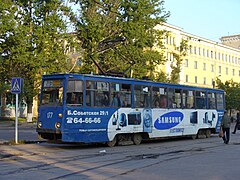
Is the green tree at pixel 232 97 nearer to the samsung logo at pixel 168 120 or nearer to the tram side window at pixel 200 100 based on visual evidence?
the tram side window at pixel 200 100

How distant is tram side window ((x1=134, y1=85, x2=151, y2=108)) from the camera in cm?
1994

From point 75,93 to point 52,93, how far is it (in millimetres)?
1072

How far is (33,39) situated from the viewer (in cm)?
4097

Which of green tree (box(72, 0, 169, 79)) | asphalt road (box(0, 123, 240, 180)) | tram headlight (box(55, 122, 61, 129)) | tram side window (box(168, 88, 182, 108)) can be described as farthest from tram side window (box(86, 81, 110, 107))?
green tree (box(72, 0, 169, 79))

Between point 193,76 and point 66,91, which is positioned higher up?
point 193,76

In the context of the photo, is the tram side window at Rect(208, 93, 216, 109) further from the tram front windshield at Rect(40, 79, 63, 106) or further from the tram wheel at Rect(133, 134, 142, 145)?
the tram front windshield at Rect(40, 79, 63, 106)

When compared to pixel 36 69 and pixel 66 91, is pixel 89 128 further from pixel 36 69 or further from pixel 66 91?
pixel 36 69

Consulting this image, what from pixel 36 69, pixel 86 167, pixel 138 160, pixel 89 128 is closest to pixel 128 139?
pixel 89 128

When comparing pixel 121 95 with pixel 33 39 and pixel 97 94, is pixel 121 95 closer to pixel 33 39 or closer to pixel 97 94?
pixel 97 94

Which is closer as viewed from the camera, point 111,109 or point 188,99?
point 111,109

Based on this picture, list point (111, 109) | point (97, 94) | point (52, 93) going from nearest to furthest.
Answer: point (52, 93) < point (97, 94) < point (111, 109)

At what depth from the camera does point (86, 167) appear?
40.3ft

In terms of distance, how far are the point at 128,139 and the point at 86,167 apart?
777cm

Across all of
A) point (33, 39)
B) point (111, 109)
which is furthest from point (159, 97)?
point (33, 39)
